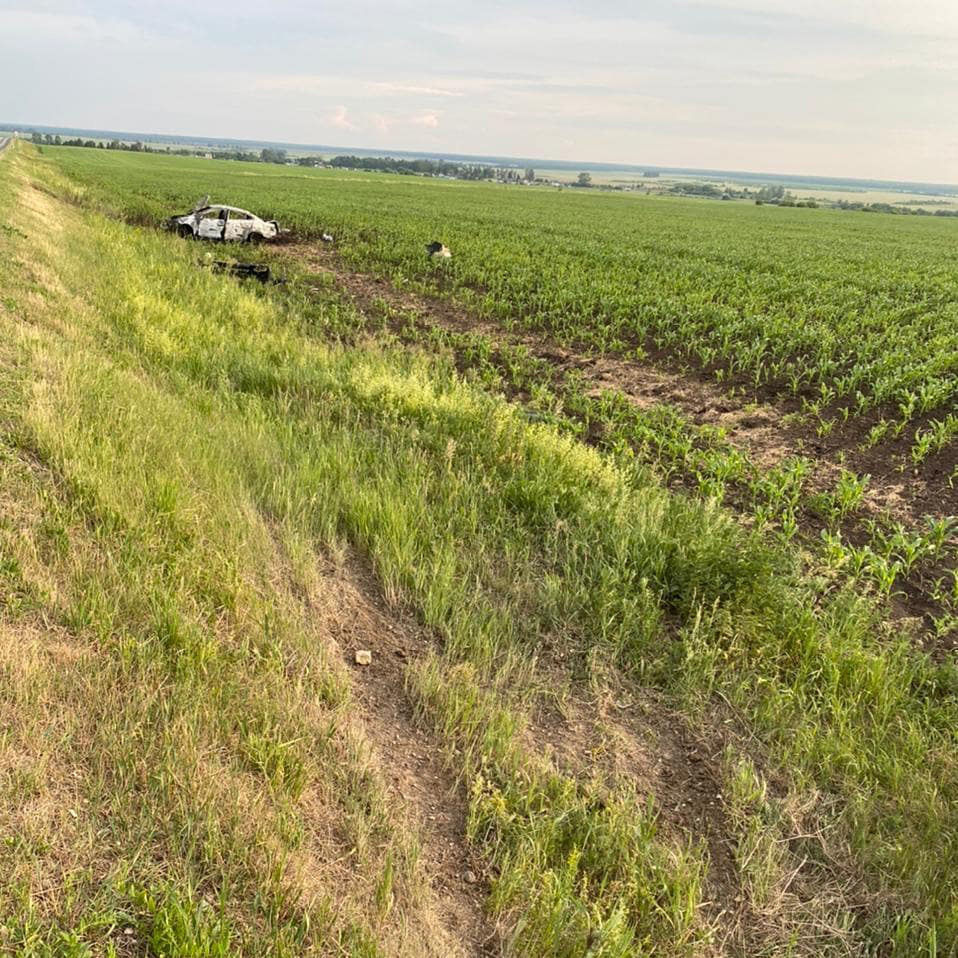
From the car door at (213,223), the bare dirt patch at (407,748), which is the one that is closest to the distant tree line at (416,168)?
the car door at (213,223)

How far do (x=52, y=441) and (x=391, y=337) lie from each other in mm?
8178

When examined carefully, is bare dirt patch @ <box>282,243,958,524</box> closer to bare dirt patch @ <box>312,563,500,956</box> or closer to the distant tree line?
bare dirt patch @ <box>312,563,500,956</box>

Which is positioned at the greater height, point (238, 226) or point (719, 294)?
point (238, 226)

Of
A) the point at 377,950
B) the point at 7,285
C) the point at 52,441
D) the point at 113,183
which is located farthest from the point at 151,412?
the point at 113,183

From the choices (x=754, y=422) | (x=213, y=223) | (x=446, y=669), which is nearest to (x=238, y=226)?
(x=213, y=223)

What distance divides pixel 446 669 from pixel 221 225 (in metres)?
22.3

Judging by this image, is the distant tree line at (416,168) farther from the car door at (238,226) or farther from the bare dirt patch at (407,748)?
the bare dirt patch at (407,748)

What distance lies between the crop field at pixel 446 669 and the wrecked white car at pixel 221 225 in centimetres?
1411

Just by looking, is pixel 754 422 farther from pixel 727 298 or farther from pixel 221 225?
pixel 221 225

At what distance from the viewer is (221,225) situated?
72.1 feet

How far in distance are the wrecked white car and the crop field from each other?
14.1 m

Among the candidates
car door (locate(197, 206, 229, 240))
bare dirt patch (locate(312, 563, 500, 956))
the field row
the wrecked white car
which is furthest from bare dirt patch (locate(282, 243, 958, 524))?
car door (locate(197, 206, 229, 240))

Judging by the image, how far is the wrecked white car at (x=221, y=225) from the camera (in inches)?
866

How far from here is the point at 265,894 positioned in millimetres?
2207
